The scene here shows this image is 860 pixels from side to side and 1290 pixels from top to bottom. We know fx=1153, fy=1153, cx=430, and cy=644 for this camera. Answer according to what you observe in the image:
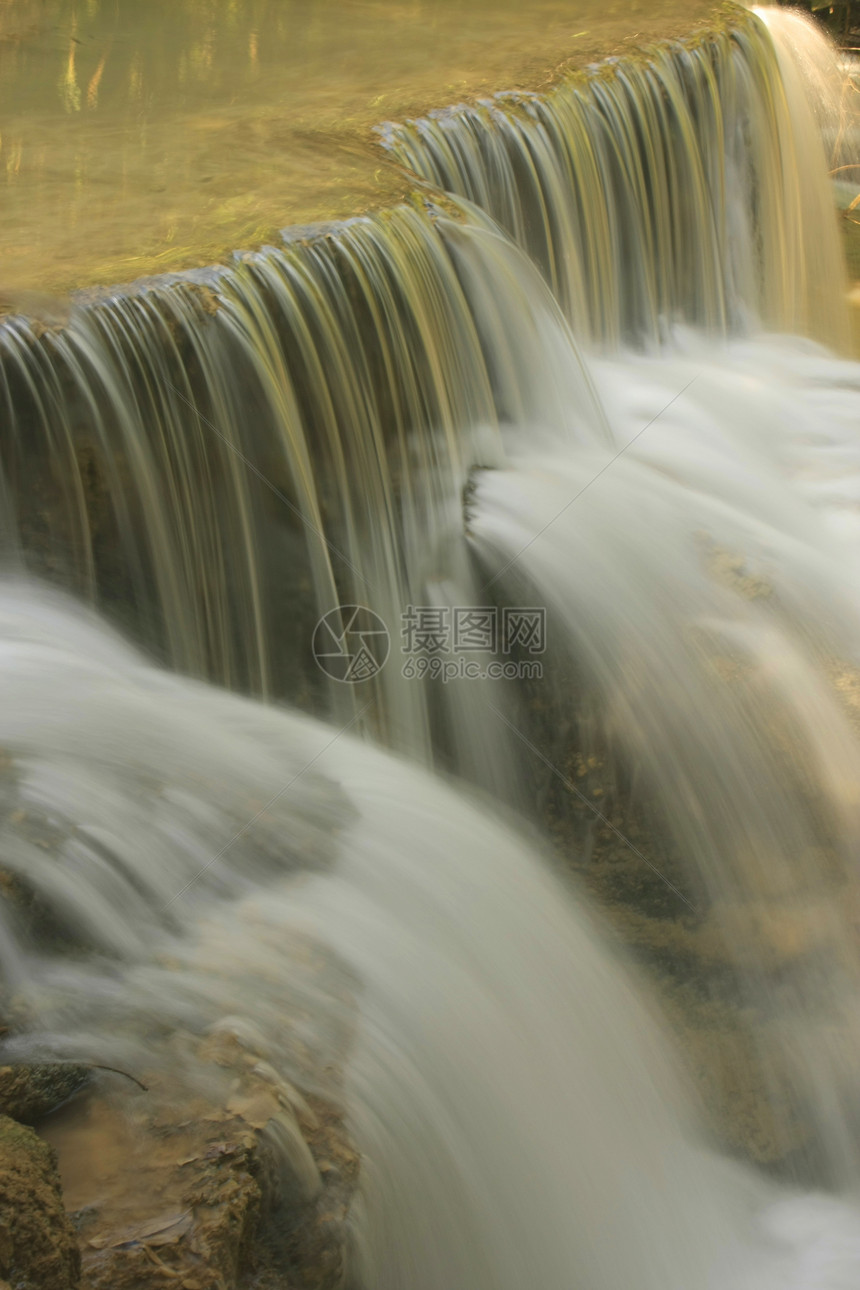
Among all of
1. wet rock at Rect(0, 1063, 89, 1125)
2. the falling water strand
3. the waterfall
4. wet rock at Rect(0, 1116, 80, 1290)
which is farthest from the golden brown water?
wet rock at Rect(0, 1116, 80, 1290)

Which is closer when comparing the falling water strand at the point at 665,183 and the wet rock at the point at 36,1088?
the wet rock at the point at 36,1088

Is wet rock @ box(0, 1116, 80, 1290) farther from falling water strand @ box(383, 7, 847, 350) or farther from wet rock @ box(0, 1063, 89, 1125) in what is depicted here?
falling water strand @ box(383, 7, 847, 350)

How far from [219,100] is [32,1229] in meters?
4.45

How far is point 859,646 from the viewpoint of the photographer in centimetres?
375

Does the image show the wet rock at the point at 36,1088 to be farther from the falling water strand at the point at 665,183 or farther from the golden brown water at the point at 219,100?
the falling water strand at the point at 665,183

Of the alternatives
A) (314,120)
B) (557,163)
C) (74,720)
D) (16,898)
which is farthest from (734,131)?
→ (16,898)

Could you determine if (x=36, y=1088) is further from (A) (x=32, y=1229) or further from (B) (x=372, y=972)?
(B) (x=372, y=972)

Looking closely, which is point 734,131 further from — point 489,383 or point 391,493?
point 391,493

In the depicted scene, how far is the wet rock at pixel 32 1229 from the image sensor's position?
1.42 meters

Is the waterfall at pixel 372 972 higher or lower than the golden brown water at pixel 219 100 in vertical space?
lower

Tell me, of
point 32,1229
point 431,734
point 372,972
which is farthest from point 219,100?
point 32,1229

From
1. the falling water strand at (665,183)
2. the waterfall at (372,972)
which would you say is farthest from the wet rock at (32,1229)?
the falling water strand at (665,183)

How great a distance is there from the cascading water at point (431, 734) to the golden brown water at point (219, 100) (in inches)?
12.2

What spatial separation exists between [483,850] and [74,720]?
1119mm
